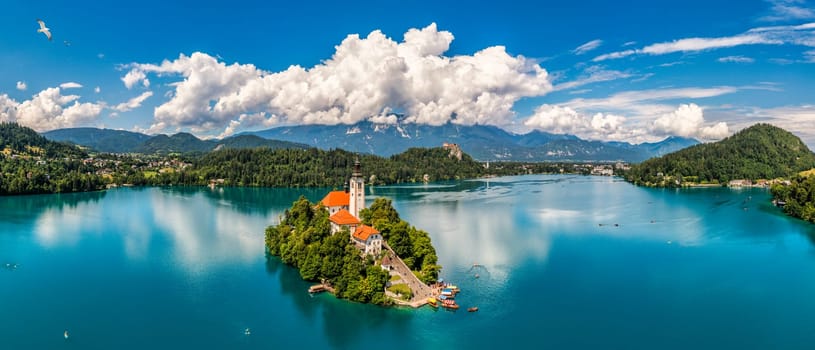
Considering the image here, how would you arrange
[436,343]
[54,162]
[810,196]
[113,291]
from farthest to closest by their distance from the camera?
[54,162] → [810,196] → [113,291] → [436,343]

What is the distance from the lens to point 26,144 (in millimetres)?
155125

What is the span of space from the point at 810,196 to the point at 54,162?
175354 millimetres

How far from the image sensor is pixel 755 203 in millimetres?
94500

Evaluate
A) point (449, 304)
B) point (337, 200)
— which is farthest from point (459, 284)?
point (337, 200)

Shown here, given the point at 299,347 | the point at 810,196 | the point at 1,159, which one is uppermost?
the point at 1,159

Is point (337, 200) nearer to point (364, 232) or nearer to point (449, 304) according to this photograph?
point (364, 232)

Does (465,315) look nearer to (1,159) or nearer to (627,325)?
(627,325)

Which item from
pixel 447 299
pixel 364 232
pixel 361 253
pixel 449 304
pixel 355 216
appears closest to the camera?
pixel 449 304

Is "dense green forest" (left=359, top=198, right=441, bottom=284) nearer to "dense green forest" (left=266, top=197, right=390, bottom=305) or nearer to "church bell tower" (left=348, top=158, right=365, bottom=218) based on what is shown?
"dense green forest" (left=266, top=197, right=390, bottom=305)

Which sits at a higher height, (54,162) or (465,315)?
(54,162)

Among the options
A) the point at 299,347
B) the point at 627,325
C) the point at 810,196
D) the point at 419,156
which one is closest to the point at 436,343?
the point at 299,347

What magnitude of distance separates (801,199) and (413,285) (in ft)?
253

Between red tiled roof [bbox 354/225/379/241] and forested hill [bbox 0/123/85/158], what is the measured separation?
143125 millimetres

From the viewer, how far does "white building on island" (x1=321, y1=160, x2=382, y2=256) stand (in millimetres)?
39688
